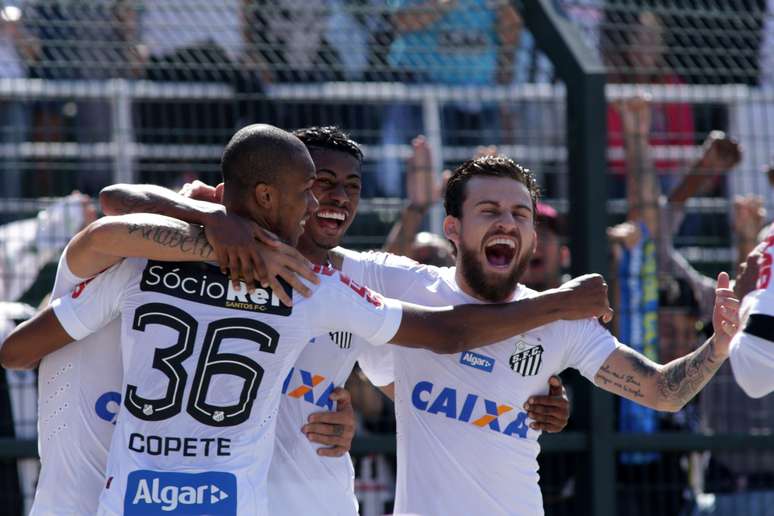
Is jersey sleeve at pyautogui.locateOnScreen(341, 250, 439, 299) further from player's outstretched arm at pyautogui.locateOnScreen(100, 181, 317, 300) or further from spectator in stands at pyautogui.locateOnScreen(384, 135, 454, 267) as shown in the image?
spectator in stands at pyautogui.locateOnScreen(384, 135, 454, 267)

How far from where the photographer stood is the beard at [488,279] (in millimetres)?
4098

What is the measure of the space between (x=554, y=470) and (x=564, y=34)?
221 cm

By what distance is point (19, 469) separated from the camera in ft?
19.4

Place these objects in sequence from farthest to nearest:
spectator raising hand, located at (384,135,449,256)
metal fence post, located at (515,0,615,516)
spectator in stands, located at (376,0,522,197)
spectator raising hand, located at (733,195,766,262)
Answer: spectator in stands, located at (376,0,522,197) < spectator raising hand, located at (733,195,766,262) < spectator raising hand, located at (384,135,449,256) < metal fence post, located at (515,0,615,516)

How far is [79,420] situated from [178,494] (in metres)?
0.59

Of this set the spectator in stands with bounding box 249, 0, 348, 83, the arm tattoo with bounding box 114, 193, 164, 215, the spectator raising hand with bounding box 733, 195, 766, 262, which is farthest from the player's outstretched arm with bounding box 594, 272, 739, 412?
the spectator in stands with bounding box 249, 0, 348, 83

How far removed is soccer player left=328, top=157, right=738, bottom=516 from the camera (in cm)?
404

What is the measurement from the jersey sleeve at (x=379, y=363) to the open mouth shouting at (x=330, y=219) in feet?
1.50

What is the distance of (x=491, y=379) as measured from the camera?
4098 mm

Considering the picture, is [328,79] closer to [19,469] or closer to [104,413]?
[19,469]

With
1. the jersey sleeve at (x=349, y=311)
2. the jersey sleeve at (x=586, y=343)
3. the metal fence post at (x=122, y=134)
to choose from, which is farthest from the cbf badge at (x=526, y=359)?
the metal fence post at (x=122, y=134)

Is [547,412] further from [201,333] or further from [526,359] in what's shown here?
[201,333]

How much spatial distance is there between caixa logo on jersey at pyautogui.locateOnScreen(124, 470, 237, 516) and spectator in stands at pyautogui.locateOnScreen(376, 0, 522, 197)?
3307 mm

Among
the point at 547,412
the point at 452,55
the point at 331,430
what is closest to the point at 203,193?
the point at 331,430
